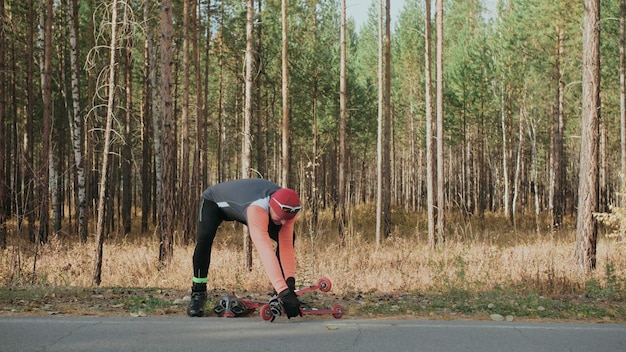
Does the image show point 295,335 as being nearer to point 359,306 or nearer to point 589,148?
point 359,306

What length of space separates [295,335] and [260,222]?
1.15 meters

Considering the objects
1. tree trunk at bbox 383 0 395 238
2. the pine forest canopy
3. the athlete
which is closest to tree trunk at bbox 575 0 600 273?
the athlete

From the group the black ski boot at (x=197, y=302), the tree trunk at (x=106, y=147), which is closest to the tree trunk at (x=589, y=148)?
the black ski boot at (x=197, y=302)

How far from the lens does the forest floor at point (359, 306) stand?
21.4ft

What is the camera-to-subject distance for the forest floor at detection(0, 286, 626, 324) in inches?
257

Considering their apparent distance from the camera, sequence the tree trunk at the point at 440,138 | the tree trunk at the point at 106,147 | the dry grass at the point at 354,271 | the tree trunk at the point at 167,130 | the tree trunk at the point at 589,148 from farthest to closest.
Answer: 1. the tree trunk at the point at 440,138
2. the tree trunk at the point at 167,130
3. the tree trunk at the point at 589,148
4. the tree trunk at the point at 106,147
5. the dry grass at the point at 354,271

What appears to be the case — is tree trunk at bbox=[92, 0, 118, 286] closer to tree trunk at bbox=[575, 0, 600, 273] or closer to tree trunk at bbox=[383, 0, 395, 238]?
tree trunk at bbox=[575, 0, 600, 273]

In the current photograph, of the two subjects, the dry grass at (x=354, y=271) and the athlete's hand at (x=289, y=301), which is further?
the dry grass at (x=354, y=271)

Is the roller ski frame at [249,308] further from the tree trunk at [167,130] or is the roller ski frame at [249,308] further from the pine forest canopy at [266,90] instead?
the pine forest canopy at [266,90]

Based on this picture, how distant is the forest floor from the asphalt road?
0.55 metres

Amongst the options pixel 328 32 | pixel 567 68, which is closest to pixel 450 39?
pixel 328 32

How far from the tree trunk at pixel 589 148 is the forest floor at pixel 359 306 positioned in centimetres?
421

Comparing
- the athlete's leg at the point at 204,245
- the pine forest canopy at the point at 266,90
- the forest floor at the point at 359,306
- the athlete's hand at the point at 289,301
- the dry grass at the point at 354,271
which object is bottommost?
the dry grass at the point at 354,271

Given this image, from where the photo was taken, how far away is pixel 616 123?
154 ft
